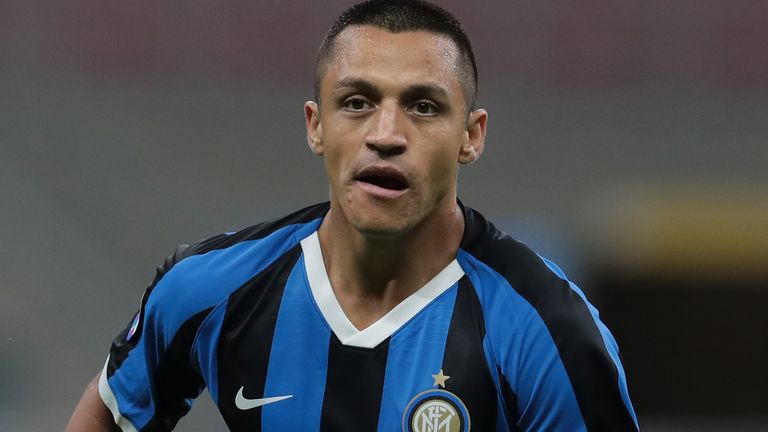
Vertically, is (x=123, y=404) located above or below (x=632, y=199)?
below

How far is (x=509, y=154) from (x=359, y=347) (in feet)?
18.7

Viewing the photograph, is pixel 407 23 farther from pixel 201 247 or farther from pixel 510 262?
pixel 201 247

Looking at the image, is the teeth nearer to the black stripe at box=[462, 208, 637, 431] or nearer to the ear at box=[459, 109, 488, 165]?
the ear at box=[459, 109, 488, 165]

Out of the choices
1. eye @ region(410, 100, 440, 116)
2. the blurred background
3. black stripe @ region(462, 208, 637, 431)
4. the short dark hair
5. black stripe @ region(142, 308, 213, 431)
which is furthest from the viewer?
the blurred background

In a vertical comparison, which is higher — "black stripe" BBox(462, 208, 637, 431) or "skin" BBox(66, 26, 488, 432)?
"skin" BBox(66, 26, 488, 432)

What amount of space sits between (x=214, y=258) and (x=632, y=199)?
5571mm

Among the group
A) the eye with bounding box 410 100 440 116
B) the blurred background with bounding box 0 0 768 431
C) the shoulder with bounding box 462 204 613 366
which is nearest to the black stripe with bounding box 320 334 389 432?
the shoulder with bounding box 462 204 613 366

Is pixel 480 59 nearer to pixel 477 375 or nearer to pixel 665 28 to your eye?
pixel 665 28

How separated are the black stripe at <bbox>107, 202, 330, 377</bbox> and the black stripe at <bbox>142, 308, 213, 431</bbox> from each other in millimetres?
105

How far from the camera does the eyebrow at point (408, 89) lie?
2.49m

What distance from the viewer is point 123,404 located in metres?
2.86

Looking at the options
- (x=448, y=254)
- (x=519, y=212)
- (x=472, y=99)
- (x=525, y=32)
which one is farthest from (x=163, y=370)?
(x=525, y=32)

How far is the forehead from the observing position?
251cm

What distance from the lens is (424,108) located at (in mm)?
2521
